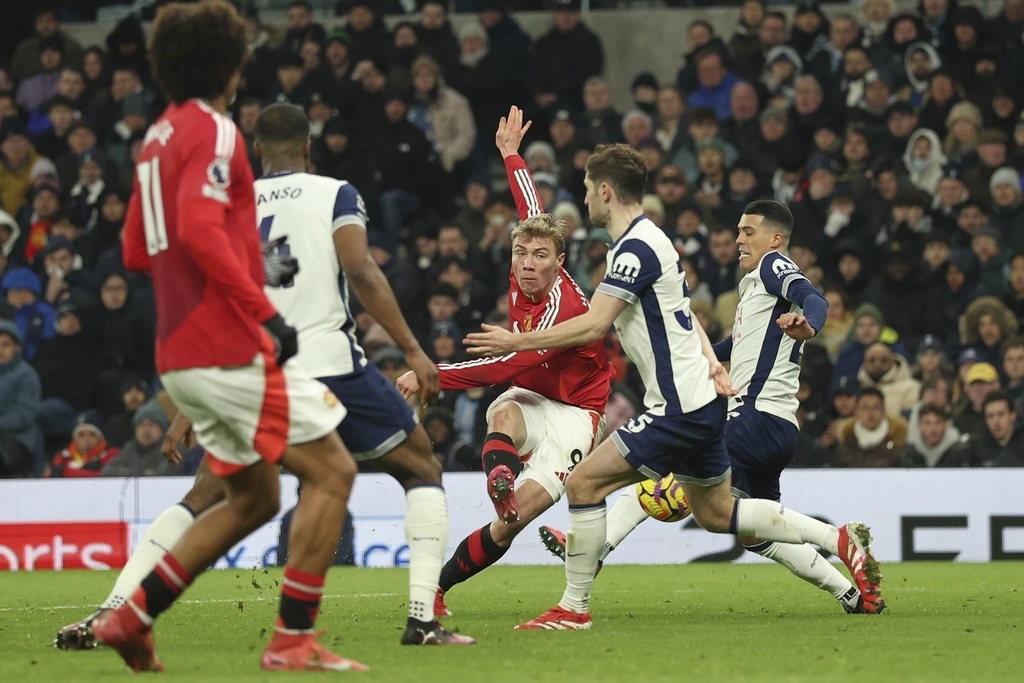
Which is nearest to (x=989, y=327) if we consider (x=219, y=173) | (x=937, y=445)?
(x=937, y=445)

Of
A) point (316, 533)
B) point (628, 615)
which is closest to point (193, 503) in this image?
point (316, 533)

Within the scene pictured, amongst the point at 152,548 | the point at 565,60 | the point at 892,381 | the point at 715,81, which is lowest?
the point at 152,548

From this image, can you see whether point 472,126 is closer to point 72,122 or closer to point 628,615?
point 72,122

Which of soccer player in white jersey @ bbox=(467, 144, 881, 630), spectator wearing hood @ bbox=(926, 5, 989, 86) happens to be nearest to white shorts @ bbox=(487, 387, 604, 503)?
soccer player in white jersey @ bbox=(467, 144, 881, 630)

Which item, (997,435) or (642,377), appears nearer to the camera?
(642,377)

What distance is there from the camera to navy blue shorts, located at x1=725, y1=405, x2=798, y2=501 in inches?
353

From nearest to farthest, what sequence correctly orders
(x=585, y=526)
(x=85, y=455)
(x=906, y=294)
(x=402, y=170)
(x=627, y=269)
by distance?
(x=627, y=269) → (x=585, y=526) → (x=85, y=455) → (x=906, y=294) → (x=402, y=170)

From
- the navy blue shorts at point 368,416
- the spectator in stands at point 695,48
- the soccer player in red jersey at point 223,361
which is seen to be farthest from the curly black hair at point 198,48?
the spectator in stands at point 695,48

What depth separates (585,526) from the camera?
7.89m

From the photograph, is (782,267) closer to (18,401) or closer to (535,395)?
(535,395)

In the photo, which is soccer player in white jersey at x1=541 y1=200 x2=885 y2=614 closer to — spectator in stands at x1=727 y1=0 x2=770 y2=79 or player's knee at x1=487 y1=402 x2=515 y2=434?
player's knee at x1=487 y1=402 x2=515 y2=434

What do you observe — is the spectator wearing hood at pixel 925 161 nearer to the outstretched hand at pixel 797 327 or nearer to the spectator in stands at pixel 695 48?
the spectator in stands at pixel 695 48

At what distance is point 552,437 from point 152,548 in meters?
2.67

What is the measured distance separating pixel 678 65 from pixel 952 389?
679cm
